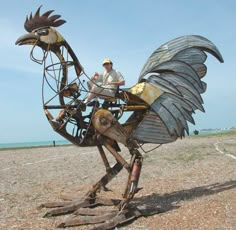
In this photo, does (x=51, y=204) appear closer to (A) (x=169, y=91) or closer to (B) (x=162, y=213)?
(B) (x=162, y=213)

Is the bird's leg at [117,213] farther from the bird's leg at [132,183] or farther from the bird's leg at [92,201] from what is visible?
the bird's leg at [92,201]

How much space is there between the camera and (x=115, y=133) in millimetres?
9773

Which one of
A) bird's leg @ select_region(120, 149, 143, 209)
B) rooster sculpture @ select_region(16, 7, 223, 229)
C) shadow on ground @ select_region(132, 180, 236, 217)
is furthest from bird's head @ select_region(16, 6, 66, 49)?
shadow on ground @ select_region(132, 180, 236, 217)

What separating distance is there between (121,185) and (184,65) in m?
5.04

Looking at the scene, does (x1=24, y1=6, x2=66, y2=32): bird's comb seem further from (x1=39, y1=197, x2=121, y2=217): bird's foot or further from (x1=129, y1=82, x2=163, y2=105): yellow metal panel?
(x1=39, y1=197, x2=121, y2=217): bird's foot

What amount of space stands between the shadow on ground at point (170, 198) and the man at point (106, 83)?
263 centimetres

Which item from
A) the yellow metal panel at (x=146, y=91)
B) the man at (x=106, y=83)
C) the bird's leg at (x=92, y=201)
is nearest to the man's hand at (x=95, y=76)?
the man at (x=106, y=83)

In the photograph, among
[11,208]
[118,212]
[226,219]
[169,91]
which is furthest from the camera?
[11,208]

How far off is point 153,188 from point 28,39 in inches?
230

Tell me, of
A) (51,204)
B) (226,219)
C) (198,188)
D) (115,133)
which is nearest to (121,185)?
(198,188)

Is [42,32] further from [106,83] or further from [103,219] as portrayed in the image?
[103,219]

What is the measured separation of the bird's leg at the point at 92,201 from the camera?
1007cm

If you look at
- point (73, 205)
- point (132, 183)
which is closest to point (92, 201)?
point (73, 205)

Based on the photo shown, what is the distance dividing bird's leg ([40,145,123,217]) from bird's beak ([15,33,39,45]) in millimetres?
2789
